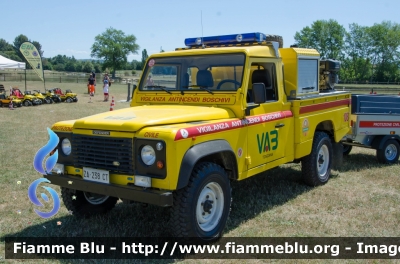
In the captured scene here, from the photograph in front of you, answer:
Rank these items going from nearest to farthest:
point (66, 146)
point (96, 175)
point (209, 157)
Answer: point (96, 175) < point (209, 157) < point (66, 146)

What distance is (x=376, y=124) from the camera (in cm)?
900

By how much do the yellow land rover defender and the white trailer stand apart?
1.69m

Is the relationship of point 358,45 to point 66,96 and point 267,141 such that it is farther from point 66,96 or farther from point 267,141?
point 267,141

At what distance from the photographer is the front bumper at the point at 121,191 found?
162 inches

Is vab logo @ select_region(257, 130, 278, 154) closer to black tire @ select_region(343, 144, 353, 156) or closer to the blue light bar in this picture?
the blue light bar

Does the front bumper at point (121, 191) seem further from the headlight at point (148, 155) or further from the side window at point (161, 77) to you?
the side window at point (161, 77)

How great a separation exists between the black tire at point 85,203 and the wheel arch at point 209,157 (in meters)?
1.80

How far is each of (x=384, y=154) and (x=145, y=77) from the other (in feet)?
19.2

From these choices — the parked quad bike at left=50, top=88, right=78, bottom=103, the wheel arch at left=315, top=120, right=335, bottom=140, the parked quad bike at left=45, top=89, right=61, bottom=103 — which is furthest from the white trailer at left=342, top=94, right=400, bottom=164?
the parked quad bike at left=50, top=88, right=78, bottom=103

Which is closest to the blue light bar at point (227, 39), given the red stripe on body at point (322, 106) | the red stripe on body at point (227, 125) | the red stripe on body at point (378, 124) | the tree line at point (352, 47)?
the red stripe on body at point (227, 125)

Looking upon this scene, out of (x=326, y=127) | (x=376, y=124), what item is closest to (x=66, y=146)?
(x=326, y=127)

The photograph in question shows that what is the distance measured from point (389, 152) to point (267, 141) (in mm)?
4844

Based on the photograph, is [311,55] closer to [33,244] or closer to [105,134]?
[105,134]

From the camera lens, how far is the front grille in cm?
439
